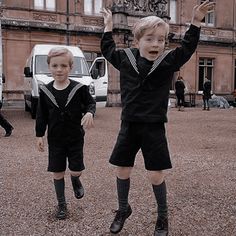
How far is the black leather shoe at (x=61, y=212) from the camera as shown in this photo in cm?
411

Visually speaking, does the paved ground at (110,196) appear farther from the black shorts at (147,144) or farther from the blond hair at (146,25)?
the blond hair at (146,25)

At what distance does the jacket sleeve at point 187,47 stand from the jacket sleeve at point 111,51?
18.9 inches

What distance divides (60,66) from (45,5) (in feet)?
72.9

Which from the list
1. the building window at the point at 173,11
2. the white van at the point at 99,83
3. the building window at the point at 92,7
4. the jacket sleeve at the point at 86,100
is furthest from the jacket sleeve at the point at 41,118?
the building window at the point at 173,11

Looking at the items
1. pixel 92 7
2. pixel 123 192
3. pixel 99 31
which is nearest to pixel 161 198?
pixel 123 192

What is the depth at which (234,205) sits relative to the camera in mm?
4688

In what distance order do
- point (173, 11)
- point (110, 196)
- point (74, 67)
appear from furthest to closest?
1. point (173, 11)
2. point (74, 67)
3. point (110, 196)

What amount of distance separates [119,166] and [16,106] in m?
20.4

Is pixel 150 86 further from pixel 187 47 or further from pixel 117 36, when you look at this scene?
pixel 117 36

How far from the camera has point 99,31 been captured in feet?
85.6

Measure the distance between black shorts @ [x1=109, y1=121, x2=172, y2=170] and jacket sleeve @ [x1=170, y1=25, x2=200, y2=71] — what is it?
21.9 inches

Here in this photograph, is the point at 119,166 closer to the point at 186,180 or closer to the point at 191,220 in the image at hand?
the point at 191,220

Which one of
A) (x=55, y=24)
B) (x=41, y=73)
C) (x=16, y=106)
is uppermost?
(x=55, y=24)

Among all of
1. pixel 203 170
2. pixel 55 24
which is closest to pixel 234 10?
pixel 55 24
